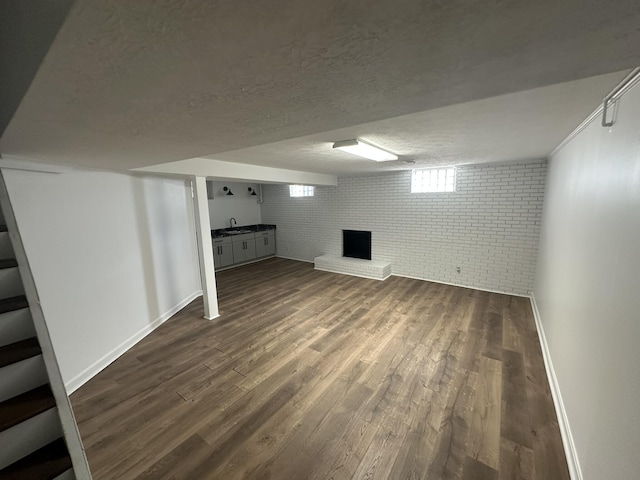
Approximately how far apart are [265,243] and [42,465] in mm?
6848

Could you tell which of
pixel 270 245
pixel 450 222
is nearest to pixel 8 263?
pixel 450 222

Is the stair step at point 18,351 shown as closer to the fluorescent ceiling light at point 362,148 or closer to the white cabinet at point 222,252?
the fluorescent ceiling light at point 362,148

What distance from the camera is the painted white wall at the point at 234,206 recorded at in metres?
7.11

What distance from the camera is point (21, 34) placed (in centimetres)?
70

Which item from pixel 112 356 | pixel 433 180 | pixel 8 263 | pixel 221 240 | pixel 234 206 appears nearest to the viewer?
pixel 8 263

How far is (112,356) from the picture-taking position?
290 cm

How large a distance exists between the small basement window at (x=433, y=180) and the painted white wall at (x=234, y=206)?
4.90 meters

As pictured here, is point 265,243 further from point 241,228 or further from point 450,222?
point 450,222

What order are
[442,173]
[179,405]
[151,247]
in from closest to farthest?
[179,405], [151,247], [442,173]

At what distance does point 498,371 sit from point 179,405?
10.3ft

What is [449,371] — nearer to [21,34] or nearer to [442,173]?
[21,34]

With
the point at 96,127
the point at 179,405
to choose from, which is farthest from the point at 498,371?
the point at 96,127

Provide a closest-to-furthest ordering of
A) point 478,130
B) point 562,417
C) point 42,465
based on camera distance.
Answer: point 42,465, point 562,417, point 478,130

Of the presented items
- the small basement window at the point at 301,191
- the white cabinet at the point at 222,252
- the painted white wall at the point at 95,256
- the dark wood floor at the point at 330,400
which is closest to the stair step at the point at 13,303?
the painted white wall at the point at 95,256
